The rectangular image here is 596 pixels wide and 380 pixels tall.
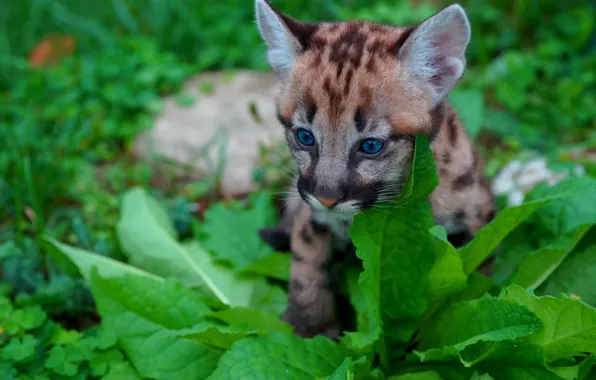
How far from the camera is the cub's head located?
330 centimetres

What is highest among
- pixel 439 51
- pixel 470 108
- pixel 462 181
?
pixel 439 51

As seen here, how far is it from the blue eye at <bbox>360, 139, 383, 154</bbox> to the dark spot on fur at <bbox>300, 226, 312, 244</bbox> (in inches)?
31.8

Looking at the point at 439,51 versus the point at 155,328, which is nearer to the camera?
the point at 439,51

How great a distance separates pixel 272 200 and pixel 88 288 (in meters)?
1.40

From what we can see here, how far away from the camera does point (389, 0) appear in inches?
295

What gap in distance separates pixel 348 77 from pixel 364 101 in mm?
130

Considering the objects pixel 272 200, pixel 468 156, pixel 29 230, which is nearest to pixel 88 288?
pixel 29 230

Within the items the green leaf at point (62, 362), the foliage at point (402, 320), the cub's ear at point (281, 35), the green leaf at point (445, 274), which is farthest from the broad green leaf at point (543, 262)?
the green leaf at point (62, 362)

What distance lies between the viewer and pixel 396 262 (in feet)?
11.9

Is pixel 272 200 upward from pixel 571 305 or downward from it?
downward

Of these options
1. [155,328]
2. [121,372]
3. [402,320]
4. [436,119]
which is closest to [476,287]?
[402,320]

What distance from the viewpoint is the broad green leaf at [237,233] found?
4656 millimetres

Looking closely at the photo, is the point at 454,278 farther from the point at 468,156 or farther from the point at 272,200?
the point at 272,200

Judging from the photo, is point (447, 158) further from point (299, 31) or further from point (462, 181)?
point (299, 31)
